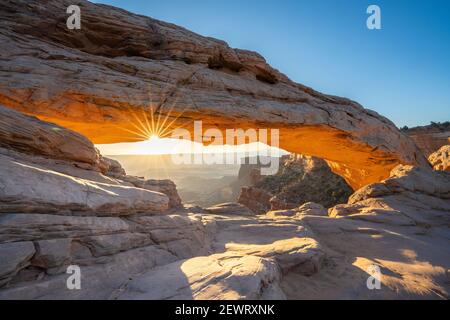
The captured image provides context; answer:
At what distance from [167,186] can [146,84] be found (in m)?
5.70

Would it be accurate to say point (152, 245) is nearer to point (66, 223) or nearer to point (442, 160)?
point (66, 223)

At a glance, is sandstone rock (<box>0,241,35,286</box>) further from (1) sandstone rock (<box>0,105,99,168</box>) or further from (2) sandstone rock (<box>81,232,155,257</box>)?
(1) sandstone rock (<box>0,105,99,168</box>)

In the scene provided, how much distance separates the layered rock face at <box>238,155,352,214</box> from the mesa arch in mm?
11906

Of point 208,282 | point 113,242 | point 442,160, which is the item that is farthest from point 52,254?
point 442,160

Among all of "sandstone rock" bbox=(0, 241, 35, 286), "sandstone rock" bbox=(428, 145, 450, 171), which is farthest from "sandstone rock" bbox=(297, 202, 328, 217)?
"sandstone rock" bbox=(0, 241, 35, 286)

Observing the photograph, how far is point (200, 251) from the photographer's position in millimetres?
7945

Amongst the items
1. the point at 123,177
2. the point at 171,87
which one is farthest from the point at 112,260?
the point at 171,87

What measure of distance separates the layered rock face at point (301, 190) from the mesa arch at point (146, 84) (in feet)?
39.1

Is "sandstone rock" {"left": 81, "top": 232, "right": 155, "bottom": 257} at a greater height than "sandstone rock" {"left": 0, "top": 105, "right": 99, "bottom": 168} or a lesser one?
lesser

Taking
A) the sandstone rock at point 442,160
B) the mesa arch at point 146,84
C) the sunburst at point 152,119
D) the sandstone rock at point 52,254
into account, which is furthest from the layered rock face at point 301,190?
the sandstone rock at point 52,254

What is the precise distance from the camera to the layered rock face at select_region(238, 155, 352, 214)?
3090 centimetres

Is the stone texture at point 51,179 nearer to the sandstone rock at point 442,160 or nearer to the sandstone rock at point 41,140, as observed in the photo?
the sandstone rock at point 41,140

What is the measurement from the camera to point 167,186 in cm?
1436

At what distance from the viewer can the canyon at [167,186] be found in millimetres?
5066
